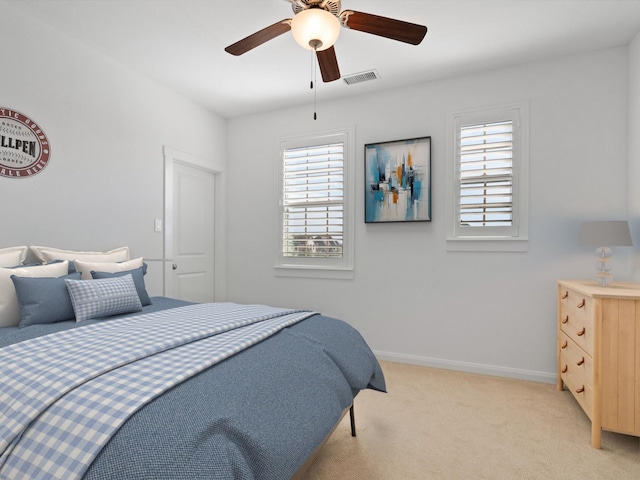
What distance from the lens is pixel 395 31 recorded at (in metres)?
1.85

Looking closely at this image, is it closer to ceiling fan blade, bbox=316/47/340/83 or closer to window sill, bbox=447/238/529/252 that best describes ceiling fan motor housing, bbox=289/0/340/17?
ceiling fan blade, bbox=316/47/340/83

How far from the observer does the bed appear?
90 centimetres

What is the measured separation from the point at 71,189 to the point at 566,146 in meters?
3.95

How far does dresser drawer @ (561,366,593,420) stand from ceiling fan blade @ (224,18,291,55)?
8.89 ft

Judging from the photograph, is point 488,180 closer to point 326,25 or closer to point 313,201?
point 313,201

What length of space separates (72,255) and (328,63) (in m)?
2.16

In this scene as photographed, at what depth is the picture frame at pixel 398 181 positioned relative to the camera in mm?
3379

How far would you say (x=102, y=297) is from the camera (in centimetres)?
210

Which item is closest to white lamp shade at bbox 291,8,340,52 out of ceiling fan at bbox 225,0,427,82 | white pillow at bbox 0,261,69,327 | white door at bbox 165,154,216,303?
ceiling fan at bbox 225,0,427,82

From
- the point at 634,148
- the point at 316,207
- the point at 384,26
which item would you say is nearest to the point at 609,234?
the point at 634,148

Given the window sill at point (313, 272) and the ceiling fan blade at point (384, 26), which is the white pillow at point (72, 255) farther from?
the ceiling fan blade at point (384, 26)

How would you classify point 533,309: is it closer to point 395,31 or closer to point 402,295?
point 402,295

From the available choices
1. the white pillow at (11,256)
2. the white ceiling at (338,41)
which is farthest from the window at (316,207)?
the white pillow at (11,256)

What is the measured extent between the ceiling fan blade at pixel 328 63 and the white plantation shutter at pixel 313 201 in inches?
59.7
